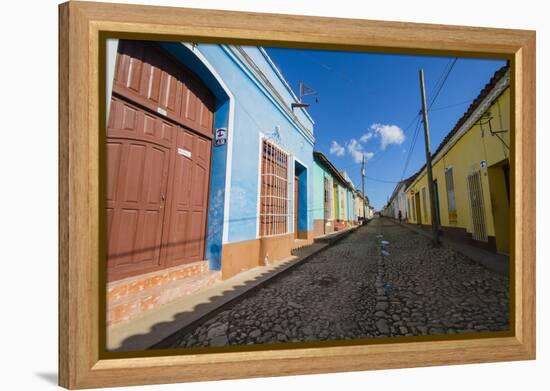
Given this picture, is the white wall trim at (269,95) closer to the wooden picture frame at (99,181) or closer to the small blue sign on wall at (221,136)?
the small blue sign on wall at (221,136)

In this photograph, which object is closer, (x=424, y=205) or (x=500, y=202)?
(x=500, y=202)

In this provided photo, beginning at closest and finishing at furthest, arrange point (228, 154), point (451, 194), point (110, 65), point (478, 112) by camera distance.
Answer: point (110, 65), point (228, 154), point (478, 112), point (451, 194)

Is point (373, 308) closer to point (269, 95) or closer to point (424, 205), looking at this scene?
point (269, 95)

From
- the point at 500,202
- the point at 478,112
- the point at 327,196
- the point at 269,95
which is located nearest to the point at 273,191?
the point at 269,95

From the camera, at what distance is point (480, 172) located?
10.7 feet

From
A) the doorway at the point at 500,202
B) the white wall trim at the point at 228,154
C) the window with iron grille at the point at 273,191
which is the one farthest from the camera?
the window with iron grille at the point at 273,191

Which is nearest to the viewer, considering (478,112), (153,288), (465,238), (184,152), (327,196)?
(153,288)

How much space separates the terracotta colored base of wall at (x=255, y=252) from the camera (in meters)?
2.78

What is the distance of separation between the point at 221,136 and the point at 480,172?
12.2 feet

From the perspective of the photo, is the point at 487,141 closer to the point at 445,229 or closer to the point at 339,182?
the point at 445,229

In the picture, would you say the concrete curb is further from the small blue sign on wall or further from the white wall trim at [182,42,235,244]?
the small blue sign on wall

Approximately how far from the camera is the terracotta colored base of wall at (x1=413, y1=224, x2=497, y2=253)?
2478 millimetres

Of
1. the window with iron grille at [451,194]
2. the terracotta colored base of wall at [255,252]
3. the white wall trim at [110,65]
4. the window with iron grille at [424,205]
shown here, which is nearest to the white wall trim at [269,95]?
the white wall trim at [110,65]

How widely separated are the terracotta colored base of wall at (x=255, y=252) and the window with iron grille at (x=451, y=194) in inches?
106
